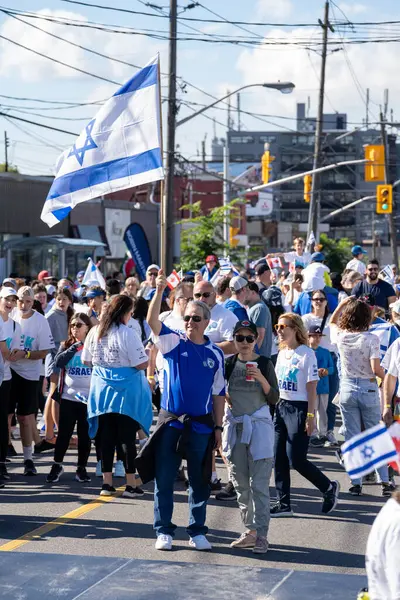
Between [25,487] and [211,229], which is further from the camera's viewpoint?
[211,229]

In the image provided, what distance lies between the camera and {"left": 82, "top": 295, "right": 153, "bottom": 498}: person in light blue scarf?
9664 millimetres

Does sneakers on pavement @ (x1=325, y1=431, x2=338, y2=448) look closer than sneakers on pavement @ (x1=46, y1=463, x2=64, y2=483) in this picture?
No

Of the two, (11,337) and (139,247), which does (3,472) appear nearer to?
(11,337)

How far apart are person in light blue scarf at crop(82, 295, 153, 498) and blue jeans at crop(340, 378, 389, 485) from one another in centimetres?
187

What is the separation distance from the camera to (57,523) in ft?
29.4

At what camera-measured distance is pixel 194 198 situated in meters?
74.6

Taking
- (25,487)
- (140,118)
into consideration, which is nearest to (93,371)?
(25,487)

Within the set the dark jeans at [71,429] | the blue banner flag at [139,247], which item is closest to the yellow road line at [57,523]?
the dark jeans at [71,429]

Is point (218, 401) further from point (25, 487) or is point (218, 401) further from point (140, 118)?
point (140, 118)

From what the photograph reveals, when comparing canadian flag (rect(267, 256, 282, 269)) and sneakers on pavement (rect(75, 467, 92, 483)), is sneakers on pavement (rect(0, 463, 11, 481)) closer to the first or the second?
sneakers on pavement (rect(75, 467, 92, 483))

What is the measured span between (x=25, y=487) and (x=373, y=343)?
3602 mm

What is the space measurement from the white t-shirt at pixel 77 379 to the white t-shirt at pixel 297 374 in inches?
90.6

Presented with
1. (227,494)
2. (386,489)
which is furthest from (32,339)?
(386,489)

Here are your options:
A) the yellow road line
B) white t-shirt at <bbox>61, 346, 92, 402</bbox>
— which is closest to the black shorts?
white t-shirt at <bbox>61, 346, 92, 402</bbox>
